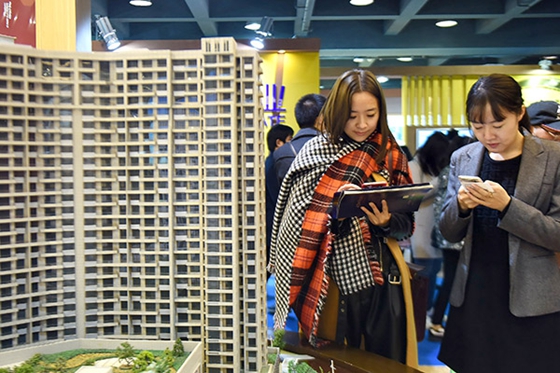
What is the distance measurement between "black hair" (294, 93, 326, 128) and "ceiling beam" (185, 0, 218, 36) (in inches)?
120

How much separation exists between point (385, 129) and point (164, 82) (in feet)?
2.70

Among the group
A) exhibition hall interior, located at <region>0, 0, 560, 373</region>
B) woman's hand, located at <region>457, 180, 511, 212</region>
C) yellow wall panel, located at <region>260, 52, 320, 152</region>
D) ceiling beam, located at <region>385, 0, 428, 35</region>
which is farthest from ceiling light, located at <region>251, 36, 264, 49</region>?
exhibition hall interior, located at <region>0, 0, 560, 373</region>

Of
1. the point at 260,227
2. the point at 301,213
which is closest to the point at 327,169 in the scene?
the point at 301,213

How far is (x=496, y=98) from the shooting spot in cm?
158

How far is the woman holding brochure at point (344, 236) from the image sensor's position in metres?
1.63

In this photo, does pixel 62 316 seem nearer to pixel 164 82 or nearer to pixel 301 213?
pixel 164 82

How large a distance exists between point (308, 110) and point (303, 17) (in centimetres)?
368

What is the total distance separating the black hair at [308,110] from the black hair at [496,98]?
1391 mm

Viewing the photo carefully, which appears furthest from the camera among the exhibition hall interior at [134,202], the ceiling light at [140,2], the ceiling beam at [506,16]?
the ceiling light at [140,2]

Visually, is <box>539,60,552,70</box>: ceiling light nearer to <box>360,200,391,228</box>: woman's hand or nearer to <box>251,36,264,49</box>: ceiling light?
<box>251,36,264,49</box>: ceiling light

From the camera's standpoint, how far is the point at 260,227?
3.86 ft

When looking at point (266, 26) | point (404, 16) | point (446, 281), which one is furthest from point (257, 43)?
point (446, 281)

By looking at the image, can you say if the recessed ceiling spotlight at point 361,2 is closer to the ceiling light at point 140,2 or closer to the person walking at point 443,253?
the ceiling light at point 140,2

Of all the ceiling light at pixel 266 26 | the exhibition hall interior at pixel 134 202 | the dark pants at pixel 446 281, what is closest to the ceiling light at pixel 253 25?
the ceiling light at pixel 266 26
